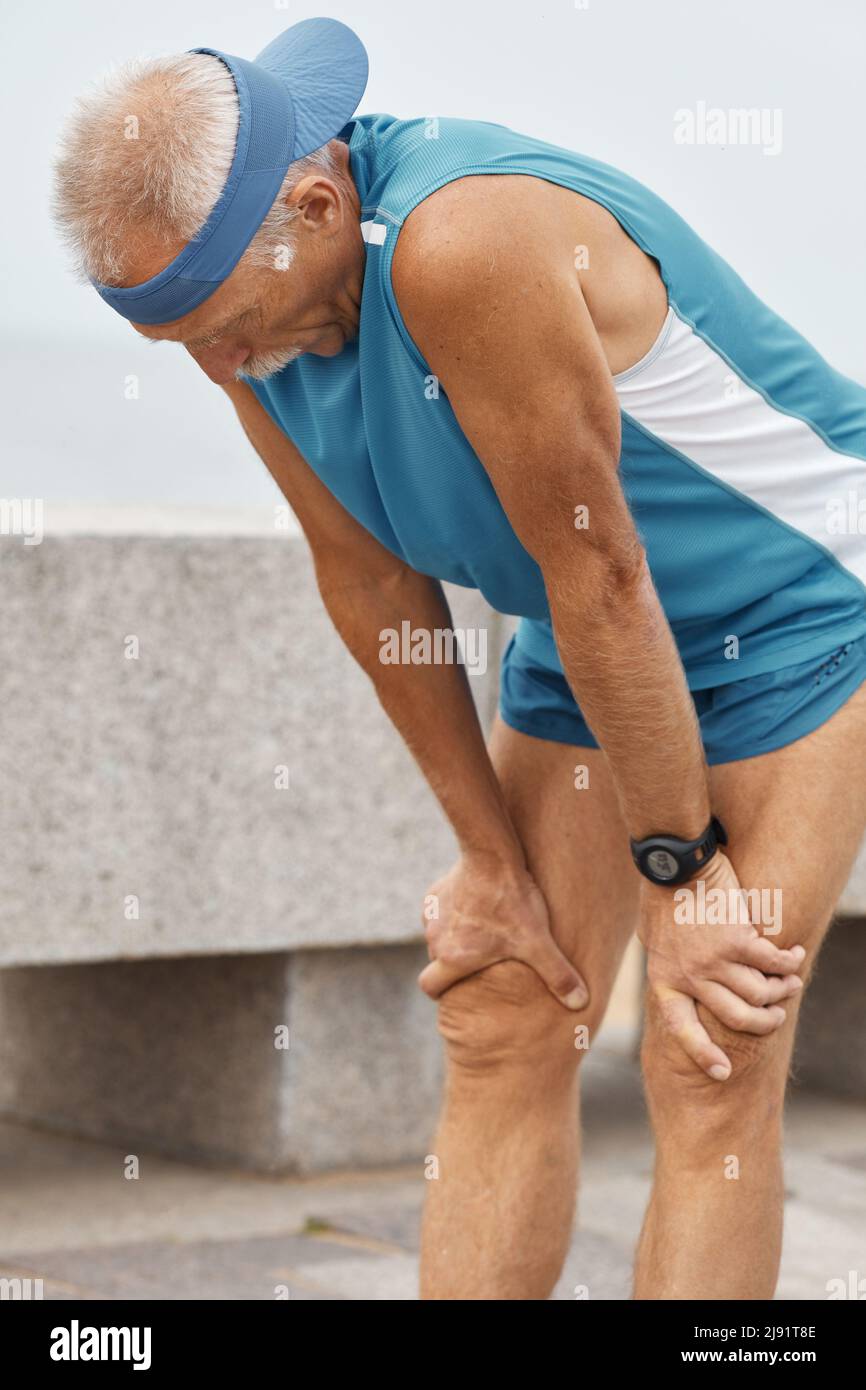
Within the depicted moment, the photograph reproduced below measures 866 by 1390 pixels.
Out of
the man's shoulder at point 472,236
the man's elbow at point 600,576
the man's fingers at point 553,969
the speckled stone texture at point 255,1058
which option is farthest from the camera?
the speckled stone texture at point 255,1058

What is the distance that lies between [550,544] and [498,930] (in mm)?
660

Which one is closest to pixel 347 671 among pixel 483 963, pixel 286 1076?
pixel 286 1076

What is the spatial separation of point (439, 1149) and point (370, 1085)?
1323 mm

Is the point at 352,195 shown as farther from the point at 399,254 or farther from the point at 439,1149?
the point at 439,1149

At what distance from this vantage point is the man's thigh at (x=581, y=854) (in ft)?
8.07

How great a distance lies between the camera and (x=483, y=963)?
96.1 inches

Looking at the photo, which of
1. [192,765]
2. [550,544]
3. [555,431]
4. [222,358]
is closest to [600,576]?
[550,544]

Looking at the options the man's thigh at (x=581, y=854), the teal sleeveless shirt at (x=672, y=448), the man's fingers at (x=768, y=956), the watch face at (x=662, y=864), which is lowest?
the man's fingers at (x=768, y=956)

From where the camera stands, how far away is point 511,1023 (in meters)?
2.44

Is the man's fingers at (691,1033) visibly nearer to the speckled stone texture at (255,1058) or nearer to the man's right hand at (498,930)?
the man's right hand at (498,930)

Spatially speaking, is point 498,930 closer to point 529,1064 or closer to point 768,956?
point 529,1064

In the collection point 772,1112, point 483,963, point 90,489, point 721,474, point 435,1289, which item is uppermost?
point 90,489

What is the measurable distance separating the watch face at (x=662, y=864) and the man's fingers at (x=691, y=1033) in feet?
0.50

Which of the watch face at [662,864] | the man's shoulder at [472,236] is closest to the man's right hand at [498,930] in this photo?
the watch face at [662,864]
